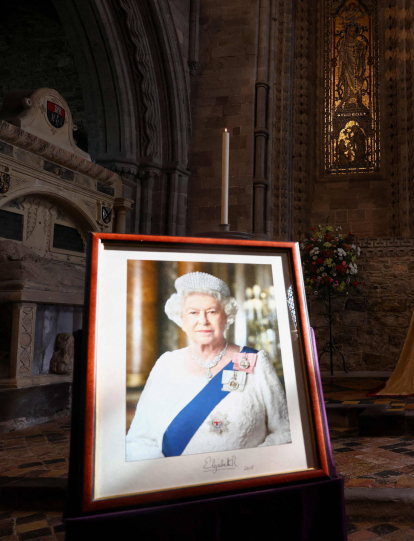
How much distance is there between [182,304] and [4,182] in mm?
3511

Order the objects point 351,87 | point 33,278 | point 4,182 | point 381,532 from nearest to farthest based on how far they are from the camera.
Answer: point 381,532
point 33,278
point 4,182
point 351,87

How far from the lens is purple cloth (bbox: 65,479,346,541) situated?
1.09m

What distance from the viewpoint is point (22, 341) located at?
150 inches

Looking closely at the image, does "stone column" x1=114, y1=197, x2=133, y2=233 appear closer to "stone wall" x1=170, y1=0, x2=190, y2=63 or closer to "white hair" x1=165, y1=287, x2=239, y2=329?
"stone wall" x1=170, y1=0, x2=190, y2=63

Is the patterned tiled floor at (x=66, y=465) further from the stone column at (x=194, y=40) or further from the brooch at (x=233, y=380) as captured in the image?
the stone column at (x=194, y=40)

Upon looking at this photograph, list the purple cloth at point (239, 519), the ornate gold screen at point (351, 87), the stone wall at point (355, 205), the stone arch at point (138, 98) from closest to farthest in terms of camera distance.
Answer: the purple cloth at point (239, 519)
the stone arch at point (138, 98)
the stone wall at point (355, 205)
the ornate gold screen at point (351, 87)

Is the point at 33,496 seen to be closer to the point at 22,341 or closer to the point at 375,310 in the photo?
the point at 22,341

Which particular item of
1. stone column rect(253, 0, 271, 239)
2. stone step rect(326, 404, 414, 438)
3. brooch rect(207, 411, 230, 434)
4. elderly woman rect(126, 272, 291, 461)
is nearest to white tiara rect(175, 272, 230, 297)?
elderly woman rect(126, 272, 291, 461)

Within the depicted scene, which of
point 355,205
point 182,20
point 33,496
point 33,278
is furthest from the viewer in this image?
point 355,205

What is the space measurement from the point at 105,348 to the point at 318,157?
8936 mm

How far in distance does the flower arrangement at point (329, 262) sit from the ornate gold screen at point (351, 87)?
2.80m

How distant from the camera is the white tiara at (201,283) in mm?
1330
